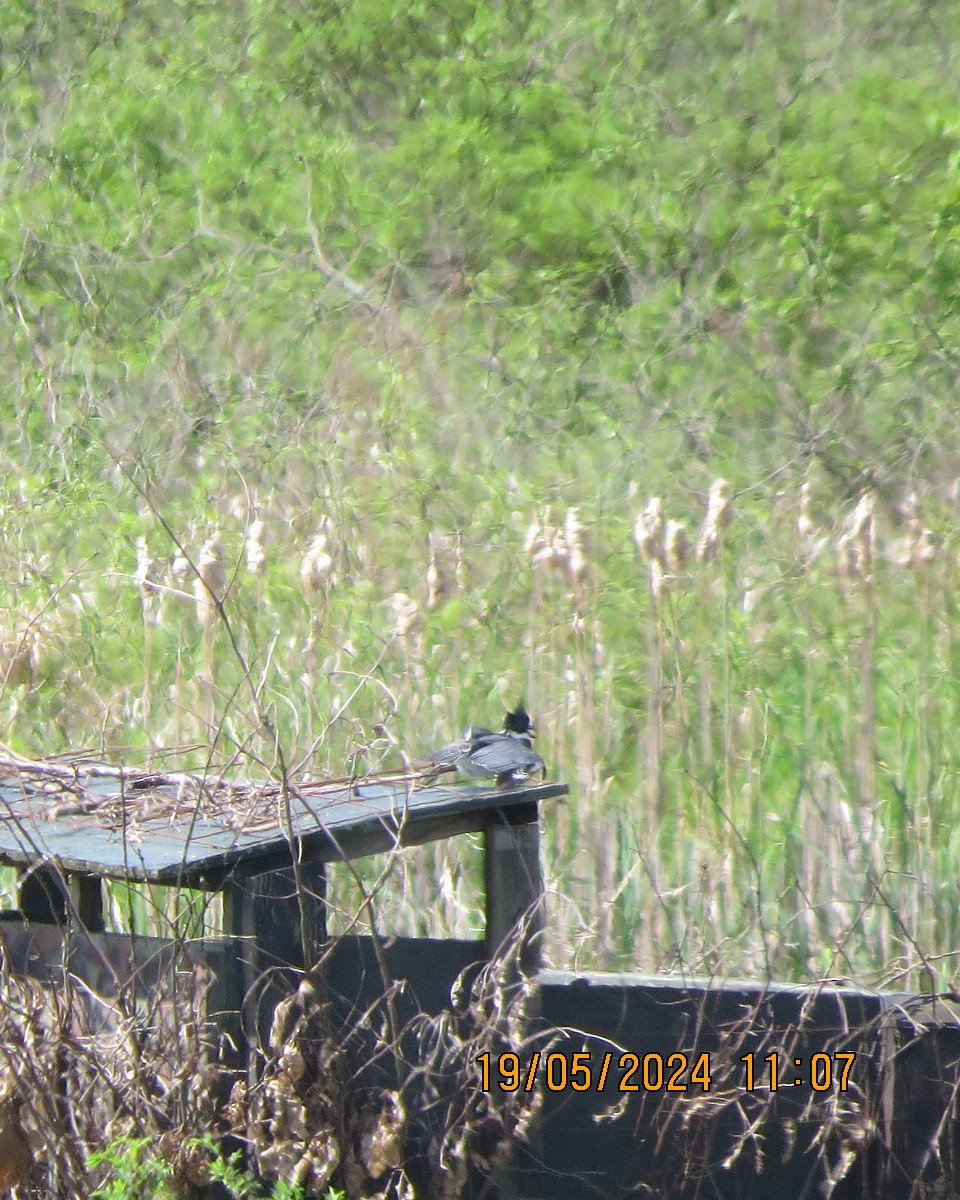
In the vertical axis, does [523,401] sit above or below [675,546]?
above

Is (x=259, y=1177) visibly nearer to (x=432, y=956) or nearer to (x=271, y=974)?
(x=271, y=974)

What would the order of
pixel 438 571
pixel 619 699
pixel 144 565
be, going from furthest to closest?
pixel 619 699 < pixel 438 571 < pixel 144 565

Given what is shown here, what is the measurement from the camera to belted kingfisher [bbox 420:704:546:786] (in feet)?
7.89

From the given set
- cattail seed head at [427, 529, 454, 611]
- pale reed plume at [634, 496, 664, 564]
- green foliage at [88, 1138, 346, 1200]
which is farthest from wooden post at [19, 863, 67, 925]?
pale reed plume at [634, 496, 664, 564]

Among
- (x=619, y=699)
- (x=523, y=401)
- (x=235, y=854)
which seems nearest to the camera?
(x=235, y=854)

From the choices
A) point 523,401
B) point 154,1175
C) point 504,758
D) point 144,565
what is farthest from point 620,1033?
point 523,401

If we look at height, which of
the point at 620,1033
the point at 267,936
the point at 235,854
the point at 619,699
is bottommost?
the point at 620,1033

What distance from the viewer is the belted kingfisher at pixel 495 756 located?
2.41 metres

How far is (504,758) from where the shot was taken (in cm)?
243

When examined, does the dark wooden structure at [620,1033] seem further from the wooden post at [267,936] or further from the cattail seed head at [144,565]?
the cattail seed head at [144,565]

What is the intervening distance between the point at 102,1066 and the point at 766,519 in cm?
344

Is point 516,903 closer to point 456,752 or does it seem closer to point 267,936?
point 456,752
